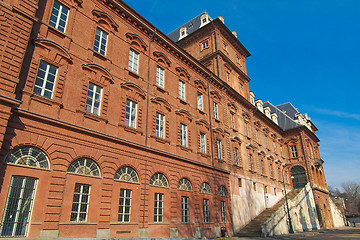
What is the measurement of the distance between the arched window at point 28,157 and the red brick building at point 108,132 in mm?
42

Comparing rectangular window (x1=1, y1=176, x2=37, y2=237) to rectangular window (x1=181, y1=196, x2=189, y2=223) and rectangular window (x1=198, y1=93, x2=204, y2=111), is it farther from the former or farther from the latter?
rectangular window (x1=198, y1=93, x2=204, y2=111)

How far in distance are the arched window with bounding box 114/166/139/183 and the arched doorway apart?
36635 mm

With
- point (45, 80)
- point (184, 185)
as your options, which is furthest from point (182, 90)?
point (45, 80)

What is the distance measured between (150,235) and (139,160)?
4708mm

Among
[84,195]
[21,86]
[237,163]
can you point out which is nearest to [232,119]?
[237,163]

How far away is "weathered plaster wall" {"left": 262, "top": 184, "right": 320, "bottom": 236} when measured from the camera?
80.0 ft

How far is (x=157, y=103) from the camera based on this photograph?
61.5 ft

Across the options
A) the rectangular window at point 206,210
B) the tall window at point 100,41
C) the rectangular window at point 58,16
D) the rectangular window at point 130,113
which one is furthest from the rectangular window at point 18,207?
the rectangular window at point 206,210

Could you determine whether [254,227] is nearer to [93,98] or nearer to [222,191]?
[222,191]

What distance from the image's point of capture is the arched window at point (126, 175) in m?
14.6

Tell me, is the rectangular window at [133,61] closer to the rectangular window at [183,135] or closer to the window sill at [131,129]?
the window sill at [131,129]

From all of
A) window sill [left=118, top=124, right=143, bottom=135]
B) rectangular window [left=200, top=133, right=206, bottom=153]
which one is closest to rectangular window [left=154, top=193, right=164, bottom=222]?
window sill [left=118, top=124, right=143, bottom=135]

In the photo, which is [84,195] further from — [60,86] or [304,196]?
[304,196]

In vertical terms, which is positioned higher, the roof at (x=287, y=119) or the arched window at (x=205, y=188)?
the roof at (x=287, y=119)
